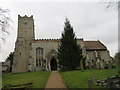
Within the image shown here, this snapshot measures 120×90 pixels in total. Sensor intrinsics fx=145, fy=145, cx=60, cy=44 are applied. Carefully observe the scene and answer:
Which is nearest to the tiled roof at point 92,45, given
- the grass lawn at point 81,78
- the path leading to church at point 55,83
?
the grass lawn at point 81,78

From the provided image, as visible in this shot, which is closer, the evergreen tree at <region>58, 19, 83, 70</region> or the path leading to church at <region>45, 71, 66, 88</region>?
the path leading to church at <region>45, 71, 66, 88</region>

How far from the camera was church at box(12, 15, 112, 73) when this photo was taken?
38.5 metres

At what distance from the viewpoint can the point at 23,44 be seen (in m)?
42.6

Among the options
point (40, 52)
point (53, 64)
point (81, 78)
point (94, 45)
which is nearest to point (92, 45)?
point (94, 45)

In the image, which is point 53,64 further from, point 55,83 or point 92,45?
point 55,83

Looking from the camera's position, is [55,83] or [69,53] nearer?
[55,83]

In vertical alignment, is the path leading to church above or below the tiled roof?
below

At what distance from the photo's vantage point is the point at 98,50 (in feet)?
135

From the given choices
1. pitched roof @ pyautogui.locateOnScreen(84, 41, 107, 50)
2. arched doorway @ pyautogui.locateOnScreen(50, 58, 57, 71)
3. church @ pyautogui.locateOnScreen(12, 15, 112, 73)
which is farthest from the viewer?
pitched roof @ pyautogui.locateOnScreen(84, 41, 107, 50)

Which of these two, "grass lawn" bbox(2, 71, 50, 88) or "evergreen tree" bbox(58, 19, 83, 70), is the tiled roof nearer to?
"evergreen tree" bbox(58, 19, 83, 70)

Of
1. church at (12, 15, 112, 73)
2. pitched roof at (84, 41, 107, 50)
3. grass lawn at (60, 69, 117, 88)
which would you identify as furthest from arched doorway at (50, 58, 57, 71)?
grass lawn at (60, 69, 117, 88)

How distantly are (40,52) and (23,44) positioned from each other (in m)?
6.46

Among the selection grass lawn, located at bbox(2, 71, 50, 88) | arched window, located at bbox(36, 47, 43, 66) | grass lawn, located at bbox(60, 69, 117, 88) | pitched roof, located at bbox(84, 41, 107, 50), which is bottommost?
grass lawn, located at bbox(2, 71, 50, 88)

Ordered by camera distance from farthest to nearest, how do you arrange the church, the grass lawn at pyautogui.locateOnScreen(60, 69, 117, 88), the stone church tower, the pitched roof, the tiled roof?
the pitched roof → the tiled roof → the stone church tower → the church → the grass lawn at pyautogui.locateOnScreen(60, 69, 117, 88)
